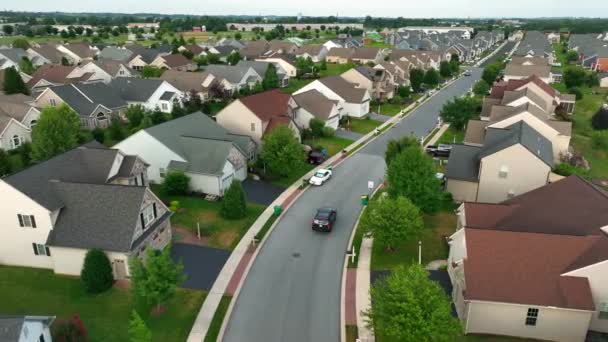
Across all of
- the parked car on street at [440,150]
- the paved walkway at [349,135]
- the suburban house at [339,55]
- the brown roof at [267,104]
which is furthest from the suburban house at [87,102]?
the suburban house at [339,55]

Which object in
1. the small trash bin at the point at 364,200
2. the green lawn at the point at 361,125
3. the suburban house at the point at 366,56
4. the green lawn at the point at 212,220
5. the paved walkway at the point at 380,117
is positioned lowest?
the green lawn at the point at 212,220

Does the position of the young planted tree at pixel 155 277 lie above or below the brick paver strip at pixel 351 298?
above

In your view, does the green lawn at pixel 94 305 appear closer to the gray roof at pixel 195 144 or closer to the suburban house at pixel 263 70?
the gray roof at pixel 195 144

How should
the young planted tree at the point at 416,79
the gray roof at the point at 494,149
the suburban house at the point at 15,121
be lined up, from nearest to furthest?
the gray roof at the point at 494,149 < the suburban house at the point at 15,121 < the young planted tree at the point at 416,79

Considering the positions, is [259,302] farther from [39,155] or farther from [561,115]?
[561,115]

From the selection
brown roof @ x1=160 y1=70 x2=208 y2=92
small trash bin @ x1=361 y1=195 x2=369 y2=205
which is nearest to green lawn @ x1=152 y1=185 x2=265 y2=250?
small trash bin @ x1=361 y1=195 x2=369 y2=205

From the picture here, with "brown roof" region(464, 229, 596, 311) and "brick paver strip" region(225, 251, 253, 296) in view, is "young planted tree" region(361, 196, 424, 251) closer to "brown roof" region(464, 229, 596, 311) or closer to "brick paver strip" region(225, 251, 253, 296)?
"brown roof" region(464, 229, 596, 311)

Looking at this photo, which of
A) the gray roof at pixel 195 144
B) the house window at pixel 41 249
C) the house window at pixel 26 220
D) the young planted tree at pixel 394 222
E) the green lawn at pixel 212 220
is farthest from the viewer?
the gray roof at pixel 195 144
